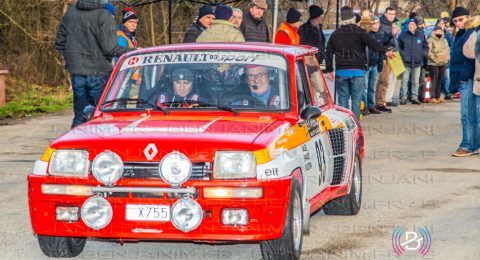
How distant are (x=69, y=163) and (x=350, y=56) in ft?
35.3

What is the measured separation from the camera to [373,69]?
21.4 m

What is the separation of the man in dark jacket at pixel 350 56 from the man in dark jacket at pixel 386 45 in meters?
3.62

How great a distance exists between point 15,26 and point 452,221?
2077 cm

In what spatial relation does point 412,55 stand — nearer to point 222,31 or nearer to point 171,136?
point 222,31

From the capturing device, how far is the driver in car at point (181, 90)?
26.9 ft

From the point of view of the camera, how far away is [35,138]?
53.6 ft

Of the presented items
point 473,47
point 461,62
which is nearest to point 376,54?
point 461,62

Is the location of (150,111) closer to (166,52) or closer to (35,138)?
(166,52)

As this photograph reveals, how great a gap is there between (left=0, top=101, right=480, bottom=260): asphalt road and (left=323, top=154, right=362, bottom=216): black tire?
0.09 meters

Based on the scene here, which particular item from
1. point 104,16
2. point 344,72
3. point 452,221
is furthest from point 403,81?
point 452,221

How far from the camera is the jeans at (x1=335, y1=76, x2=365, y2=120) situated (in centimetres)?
1725

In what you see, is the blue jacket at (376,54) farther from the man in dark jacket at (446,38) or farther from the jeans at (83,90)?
the jeans at (83,90)

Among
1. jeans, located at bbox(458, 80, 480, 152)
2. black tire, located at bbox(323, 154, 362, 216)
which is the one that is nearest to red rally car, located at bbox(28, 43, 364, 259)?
black tire, located at bbox(323, 154, 362, 216)

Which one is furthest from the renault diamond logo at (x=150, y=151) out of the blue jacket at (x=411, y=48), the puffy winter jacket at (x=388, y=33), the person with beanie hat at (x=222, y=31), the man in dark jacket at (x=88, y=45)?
the blue jacket at (x=411, y=48)
